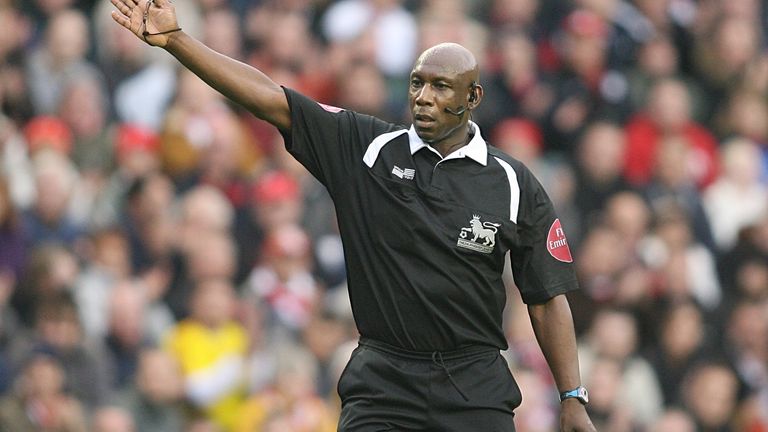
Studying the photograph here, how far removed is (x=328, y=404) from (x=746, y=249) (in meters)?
4.17

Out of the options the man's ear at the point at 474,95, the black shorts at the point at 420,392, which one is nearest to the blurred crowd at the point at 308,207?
the black shorts at the point at 420,392

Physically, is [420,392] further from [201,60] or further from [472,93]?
[201,60]

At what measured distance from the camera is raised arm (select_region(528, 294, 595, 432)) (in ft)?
21.7

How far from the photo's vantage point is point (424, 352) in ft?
21.0

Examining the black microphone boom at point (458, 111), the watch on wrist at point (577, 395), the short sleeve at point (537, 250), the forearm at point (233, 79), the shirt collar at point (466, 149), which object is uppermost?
the forearm at point (233, 79)

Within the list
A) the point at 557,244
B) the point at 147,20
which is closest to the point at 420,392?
the point at 557,244

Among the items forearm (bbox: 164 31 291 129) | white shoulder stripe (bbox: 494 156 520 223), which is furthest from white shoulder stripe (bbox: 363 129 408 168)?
white shoulder stripe (bbox: 494 156 520 223)

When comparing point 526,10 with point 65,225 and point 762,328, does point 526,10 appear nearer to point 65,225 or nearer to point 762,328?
point 762,328

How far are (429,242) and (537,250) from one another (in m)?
0.47

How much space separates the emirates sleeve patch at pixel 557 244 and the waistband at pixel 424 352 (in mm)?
490

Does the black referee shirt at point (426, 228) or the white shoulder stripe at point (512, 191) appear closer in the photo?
the black referee shirt at point (426, 228)

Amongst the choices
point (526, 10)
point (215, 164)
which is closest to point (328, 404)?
point (215, 164)

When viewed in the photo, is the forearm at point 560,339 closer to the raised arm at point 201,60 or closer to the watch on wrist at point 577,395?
the watch on wrist at point 577,395

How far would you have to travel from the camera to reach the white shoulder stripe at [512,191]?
6.54 m
